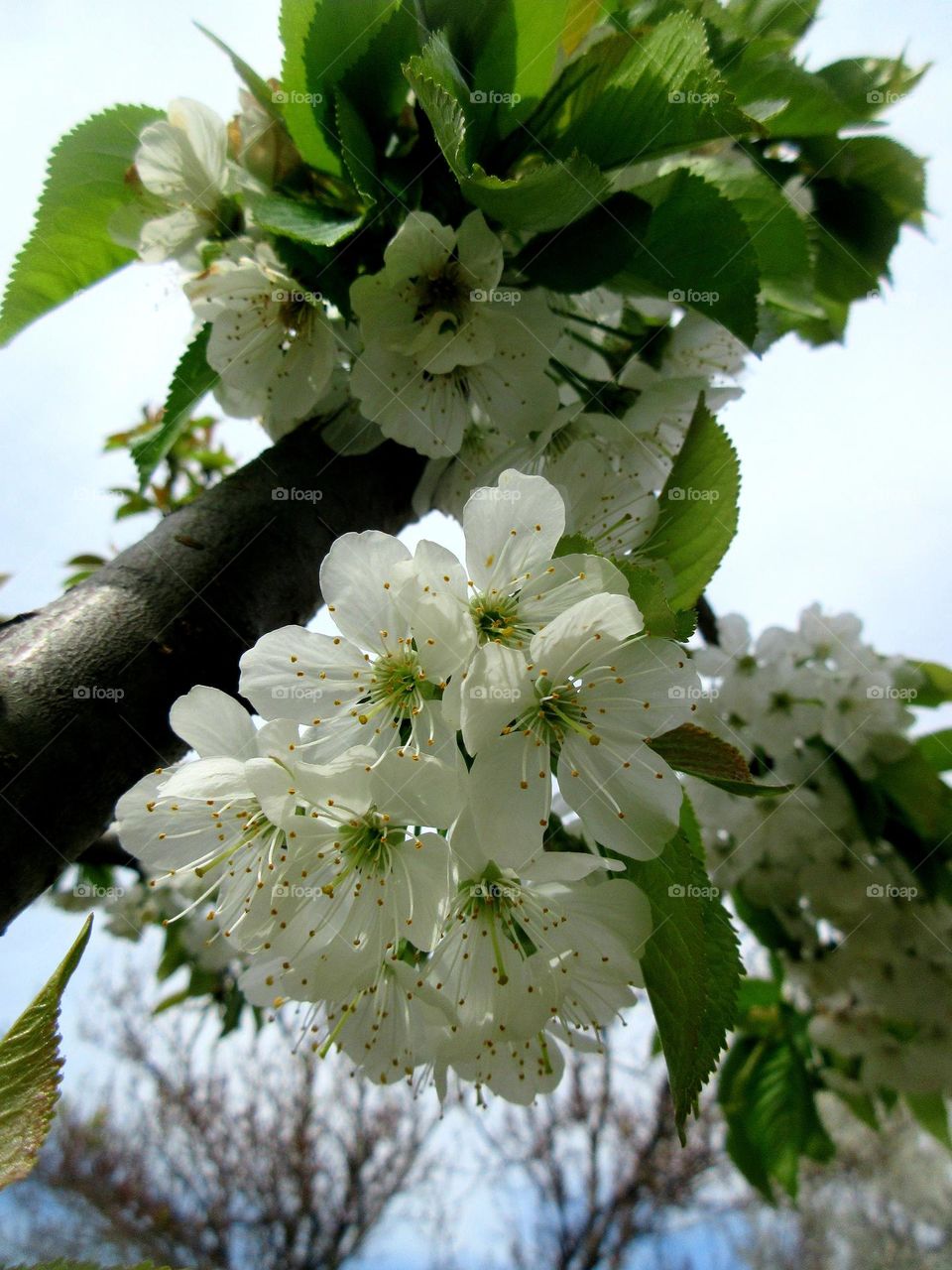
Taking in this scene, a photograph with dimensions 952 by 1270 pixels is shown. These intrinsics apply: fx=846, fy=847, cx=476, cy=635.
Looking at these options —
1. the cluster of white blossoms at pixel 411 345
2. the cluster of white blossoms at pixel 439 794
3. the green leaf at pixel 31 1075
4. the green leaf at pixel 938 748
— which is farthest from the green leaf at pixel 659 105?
the green leaf at pixel 938 748

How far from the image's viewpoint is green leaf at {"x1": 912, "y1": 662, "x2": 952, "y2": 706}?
174cm

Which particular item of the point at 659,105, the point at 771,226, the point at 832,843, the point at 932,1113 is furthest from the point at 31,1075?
the point at 932,1113

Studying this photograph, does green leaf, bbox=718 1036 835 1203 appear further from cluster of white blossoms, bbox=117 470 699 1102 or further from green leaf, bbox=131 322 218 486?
green leaf, bbox=131 322 218 486

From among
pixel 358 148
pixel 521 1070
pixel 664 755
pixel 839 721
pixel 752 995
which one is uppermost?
pixel 358 148

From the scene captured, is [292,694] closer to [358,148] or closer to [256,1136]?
[358,148]

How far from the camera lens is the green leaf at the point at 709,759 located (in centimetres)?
59

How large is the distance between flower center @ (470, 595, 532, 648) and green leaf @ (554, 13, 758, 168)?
0.45 m

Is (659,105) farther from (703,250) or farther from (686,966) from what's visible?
(686,966)

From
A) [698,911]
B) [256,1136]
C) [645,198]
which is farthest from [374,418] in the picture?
[256,1136]

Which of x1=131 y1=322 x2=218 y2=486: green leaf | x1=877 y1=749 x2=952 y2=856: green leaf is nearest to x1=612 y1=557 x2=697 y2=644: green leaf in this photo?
x1=131 y1=322 x2=218 y2=486: green leaf

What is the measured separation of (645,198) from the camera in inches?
34.9

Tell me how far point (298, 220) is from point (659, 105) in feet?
1.19

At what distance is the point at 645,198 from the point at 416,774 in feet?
2.23

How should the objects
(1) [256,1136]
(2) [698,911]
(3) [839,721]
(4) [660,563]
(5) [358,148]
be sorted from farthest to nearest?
(1) [256,1136]
(3) [839,721]
(5) [358,148]
(4) [660,563]
(2) [698,911]
